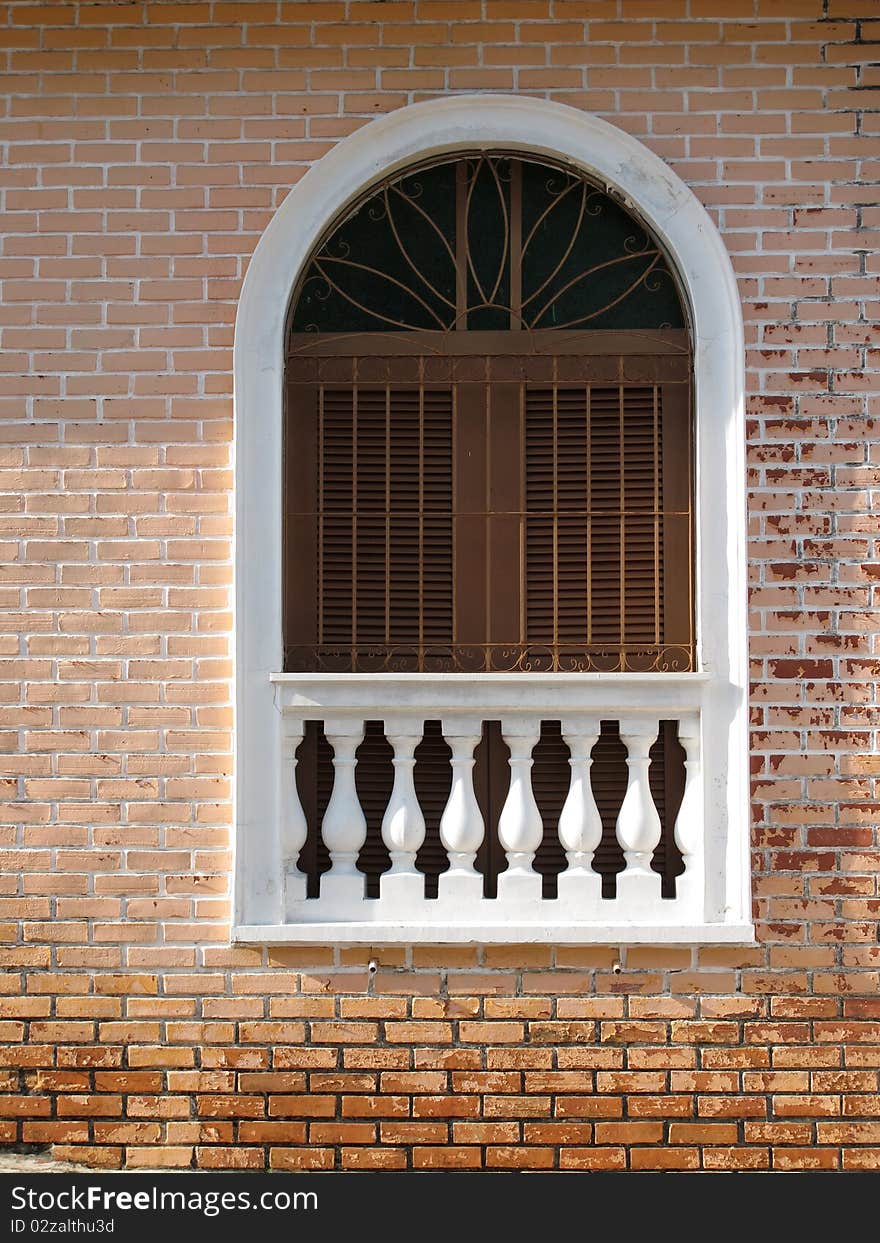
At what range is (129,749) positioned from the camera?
432 centimetres

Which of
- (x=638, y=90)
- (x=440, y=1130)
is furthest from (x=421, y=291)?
(x=440, y=1130)

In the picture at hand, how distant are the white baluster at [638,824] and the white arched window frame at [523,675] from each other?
0.09 metres

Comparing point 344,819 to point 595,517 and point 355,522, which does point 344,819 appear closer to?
point 355,522

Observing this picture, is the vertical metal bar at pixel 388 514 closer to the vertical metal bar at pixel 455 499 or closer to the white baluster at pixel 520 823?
the vertical metal bar at pixel 455 499

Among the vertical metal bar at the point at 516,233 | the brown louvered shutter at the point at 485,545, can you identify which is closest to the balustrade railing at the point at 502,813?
the brown louvered shutter at the point at 485,545

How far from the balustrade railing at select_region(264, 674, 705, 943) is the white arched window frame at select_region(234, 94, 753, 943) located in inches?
0.7

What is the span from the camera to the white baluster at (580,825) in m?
4.23

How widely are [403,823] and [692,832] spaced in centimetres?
100

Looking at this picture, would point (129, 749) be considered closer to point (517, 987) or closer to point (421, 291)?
point (517, 987)

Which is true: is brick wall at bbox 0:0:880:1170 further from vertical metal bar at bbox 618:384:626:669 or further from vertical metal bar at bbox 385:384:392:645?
vertical metal bar at bbox 385:384:392:645

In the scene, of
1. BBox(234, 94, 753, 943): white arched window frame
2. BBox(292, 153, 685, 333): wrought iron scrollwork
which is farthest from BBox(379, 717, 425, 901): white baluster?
BBox(292, 153, 685, 333): wrought iron scrollwork

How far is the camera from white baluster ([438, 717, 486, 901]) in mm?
4242

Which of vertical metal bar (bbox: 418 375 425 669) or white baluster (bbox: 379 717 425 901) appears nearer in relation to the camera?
white baluster (bbox: 379 717 425 901)

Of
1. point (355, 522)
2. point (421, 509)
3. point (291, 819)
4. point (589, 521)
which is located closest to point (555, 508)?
point (589, 521)
